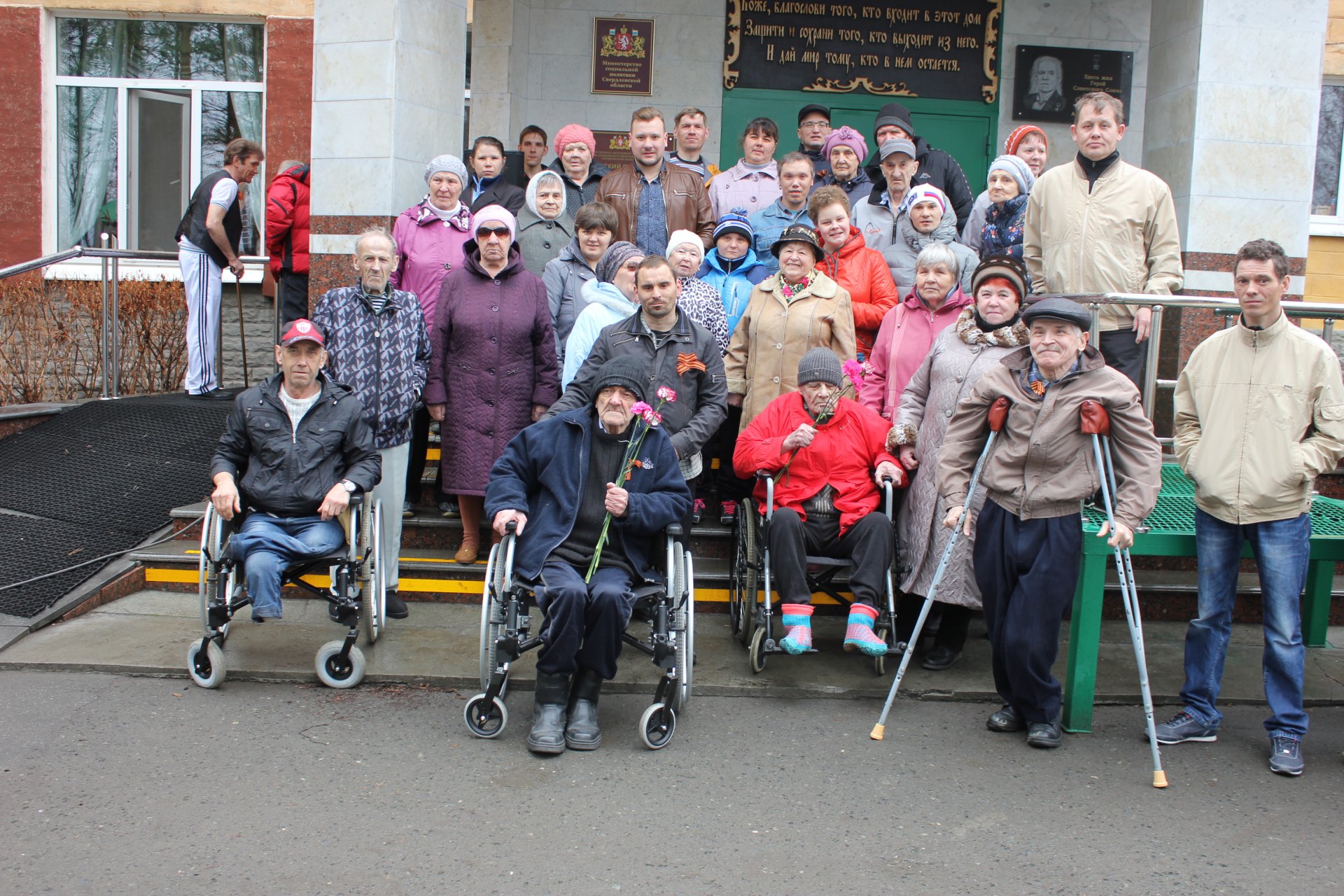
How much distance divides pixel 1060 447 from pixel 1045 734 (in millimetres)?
1137

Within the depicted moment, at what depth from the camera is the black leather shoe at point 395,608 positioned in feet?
19.6

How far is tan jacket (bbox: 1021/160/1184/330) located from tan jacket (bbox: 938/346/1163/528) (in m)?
1.36

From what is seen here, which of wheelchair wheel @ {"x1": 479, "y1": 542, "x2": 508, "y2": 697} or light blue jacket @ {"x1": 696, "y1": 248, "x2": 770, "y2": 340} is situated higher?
light blue jacket @ {"x1": 696, "y1": 248, "x2": 770, "y2": 340}

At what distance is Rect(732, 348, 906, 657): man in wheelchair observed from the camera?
5.17m

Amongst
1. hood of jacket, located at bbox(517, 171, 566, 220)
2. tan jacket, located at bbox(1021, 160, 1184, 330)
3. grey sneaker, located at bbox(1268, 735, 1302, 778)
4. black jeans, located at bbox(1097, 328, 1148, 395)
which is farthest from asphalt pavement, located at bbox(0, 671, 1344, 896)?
hood of jacket, located at bbox(517, 171, 566, 220)

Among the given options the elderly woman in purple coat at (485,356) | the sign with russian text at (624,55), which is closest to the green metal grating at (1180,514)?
the elderly woman in purple coat at (485,356)

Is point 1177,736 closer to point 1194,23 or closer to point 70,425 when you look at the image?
point 1194,23

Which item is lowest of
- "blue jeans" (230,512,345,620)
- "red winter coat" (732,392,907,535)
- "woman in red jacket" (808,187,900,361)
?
"blue jeans" (230,512,345,620)

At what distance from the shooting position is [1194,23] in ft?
23.6

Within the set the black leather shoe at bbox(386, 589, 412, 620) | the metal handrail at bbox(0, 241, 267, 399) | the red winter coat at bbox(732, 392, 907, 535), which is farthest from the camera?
the metal handrail at bbox(0, 241, 267, 399)

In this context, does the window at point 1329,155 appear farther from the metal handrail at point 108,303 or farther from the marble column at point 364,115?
the metal handrail at point 108,303

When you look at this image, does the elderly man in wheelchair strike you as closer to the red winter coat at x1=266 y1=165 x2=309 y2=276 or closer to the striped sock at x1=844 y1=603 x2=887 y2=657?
the striped sock at x1=844 y1=603 x2=887 y2=657

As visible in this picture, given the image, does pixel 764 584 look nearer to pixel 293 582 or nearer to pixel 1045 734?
pixel 1045 734

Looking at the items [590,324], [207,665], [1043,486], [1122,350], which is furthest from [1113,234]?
[207,665]
